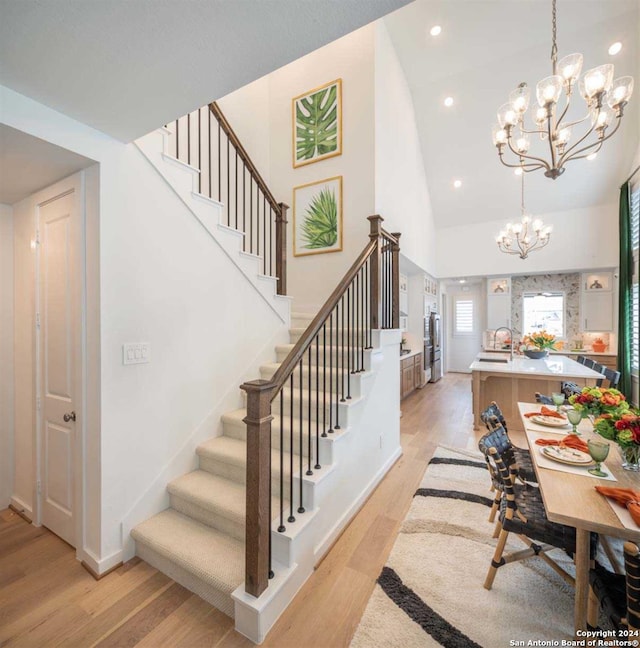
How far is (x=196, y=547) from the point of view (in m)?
1.92

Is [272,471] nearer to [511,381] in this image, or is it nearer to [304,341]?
[304,341]

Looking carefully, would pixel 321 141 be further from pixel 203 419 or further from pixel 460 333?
pixel 460 333

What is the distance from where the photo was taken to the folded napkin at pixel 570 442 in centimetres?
196

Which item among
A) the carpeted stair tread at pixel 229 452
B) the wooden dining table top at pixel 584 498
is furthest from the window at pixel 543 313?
the carpeted stair tread at pixel 229 452

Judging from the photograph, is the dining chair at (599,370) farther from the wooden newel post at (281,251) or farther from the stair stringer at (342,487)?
the wooden newel post at (281,251)

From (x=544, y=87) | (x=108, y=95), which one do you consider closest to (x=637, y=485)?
(x=544, y=87)

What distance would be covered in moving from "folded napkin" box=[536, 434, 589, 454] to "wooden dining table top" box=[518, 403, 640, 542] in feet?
0.41

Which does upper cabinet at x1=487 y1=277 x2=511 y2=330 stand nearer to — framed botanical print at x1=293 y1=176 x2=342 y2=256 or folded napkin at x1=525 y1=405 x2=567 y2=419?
framed botanical print at x1=293 y1=176 x2=342 y2=256

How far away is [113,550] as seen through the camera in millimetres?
1997

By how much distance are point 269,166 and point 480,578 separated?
5169 mm

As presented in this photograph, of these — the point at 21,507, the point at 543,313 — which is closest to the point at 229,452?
the point at 21,507

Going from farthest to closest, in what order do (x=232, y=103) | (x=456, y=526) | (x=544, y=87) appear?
1. (x=232, y=103)
2. (x=544, y=87)
3. (x=456, y=526)

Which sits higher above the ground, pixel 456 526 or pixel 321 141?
pixel 321 141

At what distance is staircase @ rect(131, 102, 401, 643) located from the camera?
1578mm
